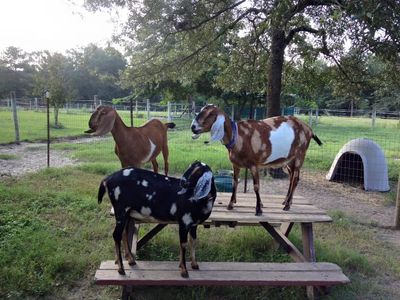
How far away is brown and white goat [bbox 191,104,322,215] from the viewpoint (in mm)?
3773

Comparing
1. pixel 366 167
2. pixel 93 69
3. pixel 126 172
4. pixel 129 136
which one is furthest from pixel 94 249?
pixel 93 69

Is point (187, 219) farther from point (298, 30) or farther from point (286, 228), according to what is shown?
point (298, 30)

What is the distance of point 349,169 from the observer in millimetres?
9836

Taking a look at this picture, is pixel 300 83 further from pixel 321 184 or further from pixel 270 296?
pixel 270 296

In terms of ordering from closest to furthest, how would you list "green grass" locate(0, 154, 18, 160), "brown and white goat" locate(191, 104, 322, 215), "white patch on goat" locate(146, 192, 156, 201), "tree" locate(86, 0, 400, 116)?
"white patch on goat" locate(146, 192, 156, 201) < "brown and white goat" locate(191, 104, 322, 215) < "tree" locate(86, 0, 400, 116) < "green grass" locate(0, 154, 18, 160)

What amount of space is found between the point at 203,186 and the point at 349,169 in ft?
25.0

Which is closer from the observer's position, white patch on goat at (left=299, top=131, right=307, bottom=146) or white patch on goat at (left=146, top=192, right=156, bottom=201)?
white patch on goat at (left=146, top=192, right=156, bottom=201)

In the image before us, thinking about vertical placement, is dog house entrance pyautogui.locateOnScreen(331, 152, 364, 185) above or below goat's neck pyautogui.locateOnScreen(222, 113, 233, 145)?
below

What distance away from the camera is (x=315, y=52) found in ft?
32.3

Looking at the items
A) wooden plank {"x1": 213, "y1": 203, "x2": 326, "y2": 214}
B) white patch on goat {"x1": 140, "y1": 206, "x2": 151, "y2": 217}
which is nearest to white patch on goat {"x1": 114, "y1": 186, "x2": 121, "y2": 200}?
white patch on goat {"x1": 140, "y1": 206, "x2": 151, "y2": 217}

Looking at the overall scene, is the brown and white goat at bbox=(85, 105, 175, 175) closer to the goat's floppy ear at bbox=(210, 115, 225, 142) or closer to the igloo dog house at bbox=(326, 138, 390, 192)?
the goat's floppy ear at bbox=(210, 115, 225, 142)

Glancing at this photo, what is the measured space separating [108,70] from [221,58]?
179ft

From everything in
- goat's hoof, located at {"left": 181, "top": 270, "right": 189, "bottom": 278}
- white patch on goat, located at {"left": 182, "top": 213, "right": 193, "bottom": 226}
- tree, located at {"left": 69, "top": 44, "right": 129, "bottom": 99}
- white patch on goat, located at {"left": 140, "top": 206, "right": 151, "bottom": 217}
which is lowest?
goat's hoof, located at {"left": 181, "top": 270, "right": 189, "bottom": 278}

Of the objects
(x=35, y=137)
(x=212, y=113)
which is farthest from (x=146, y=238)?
(x=35, y=137)
